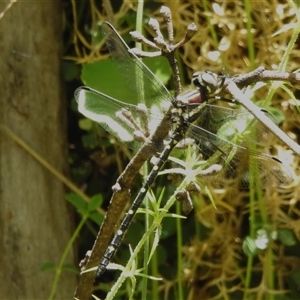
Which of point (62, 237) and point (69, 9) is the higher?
point (69, 9)

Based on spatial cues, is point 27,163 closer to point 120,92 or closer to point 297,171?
point 120,92

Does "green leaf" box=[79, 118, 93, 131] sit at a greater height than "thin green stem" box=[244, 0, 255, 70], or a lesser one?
lesser

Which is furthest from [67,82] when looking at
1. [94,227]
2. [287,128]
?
[287,128]

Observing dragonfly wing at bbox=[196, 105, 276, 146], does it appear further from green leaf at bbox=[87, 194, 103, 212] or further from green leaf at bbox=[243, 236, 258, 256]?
green leaf at bbox=[87, 194, 103, 212]

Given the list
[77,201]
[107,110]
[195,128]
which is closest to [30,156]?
[77,201]

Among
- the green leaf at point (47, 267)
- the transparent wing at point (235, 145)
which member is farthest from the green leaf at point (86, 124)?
the transparent wing at point (235, 145)

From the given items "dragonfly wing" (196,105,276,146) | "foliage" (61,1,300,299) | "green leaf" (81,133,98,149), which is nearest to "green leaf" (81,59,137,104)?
"foliage" (61,1,300,299)
